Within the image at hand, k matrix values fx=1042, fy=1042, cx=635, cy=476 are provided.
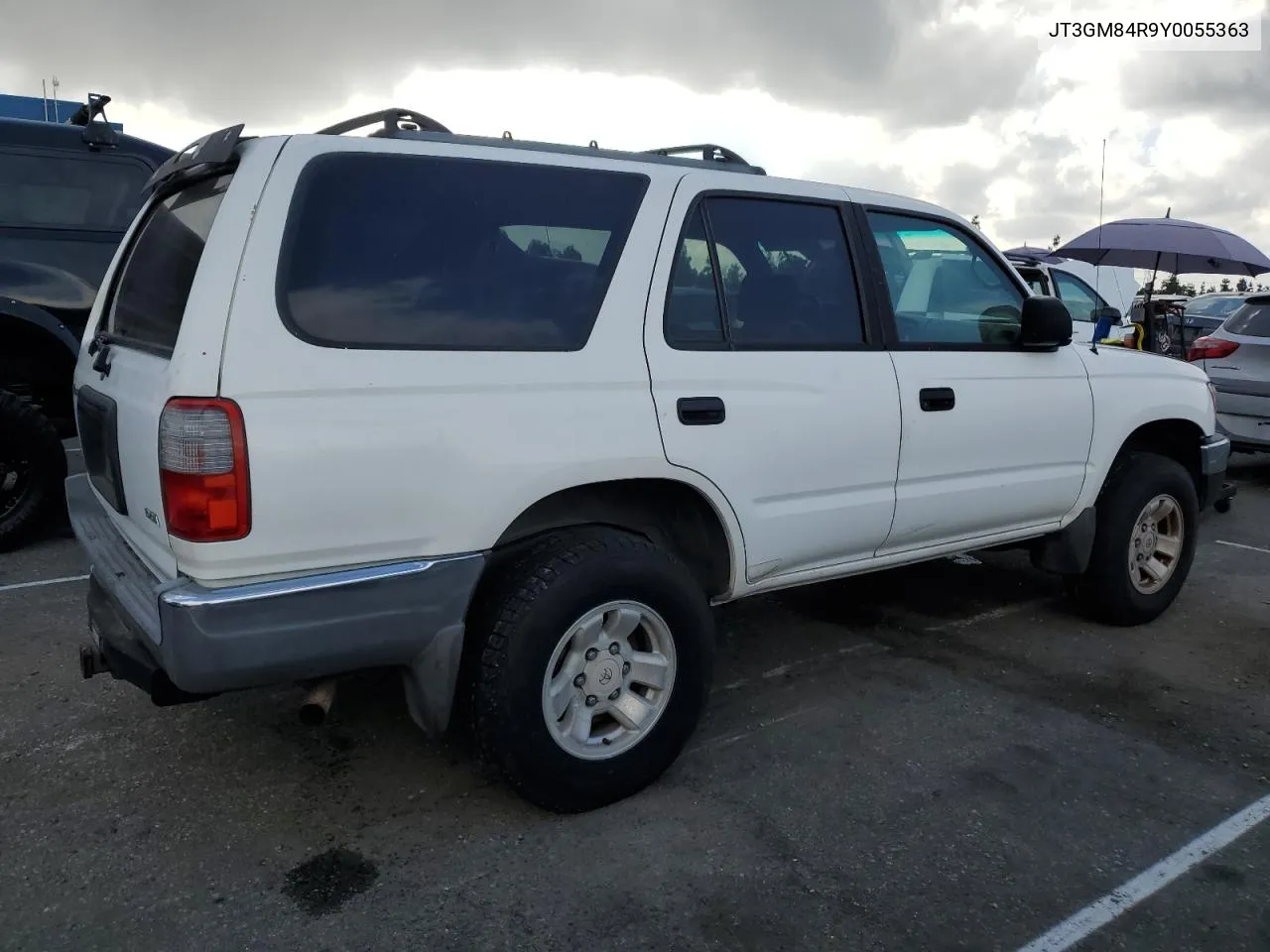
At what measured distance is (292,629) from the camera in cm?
254

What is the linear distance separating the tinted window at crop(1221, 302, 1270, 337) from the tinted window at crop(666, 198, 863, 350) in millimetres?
6355

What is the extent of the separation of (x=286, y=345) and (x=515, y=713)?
1.13 metres

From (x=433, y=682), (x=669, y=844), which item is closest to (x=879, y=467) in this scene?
(x=669, y=844)

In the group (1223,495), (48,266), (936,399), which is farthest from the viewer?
(48,266)

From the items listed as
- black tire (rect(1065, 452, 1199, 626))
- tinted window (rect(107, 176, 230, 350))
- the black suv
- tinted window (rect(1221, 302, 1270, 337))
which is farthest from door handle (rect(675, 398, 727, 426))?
tinted window (rect(1221, 302, 1270, 337))

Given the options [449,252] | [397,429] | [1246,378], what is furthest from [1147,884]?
[1246,378]

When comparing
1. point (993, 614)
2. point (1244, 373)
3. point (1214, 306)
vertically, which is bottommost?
point (993, 614)

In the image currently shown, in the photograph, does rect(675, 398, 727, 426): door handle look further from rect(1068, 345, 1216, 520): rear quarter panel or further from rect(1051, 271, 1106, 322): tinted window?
rect(1051, 271, 1106, 322): tinted window

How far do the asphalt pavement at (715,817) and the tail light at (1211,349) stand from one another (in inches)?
191

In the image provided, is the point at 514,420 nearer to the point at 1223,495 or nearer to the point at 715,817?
the point at 715,817

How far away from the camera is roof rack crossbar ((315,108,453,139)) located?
294cm

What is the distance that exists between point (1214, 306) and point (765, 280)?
1962 centimetres

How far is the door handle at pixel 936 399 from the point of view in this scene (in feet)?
12.2

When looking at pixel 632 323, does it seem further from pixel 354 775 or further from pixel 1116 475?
pixel 1116 475
